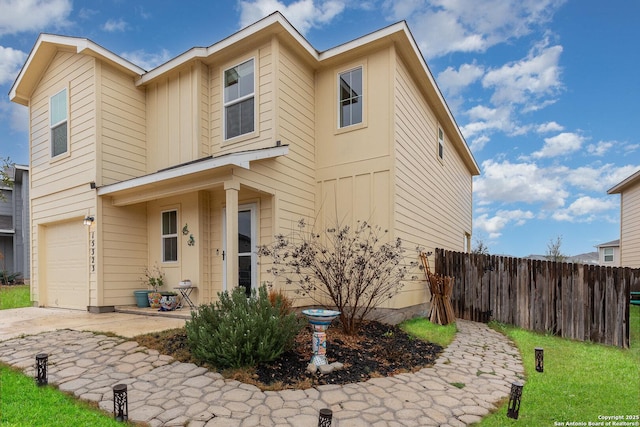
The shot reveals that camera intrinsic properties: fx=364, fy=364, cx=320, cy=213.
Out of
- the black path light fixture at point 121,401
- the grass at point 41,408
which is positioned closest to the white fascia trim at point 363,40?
the black path light fixture at point 121,401

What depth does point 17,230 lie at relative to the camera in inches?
757

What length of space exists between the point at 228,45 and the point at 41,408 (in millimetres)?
6874

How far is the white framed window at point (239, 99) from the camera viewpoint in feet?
25.2

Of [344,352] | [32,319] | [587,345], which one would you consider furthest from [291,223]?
[587,345]

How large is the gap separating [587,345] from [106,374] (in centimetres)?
807

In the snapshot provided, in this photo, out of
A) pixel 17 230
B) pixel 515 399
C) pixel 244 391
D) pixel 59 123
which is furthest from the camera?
pixel 17 230

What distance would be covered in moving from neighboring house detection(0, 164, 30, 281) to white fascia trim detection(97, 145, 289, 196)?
49.8ft

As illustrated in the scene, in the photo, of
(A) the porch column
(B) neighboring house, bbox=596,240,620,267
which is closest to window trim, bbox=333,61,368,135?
(A) the porch column

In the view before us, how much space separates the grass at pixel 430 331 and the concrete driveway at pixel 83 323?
417cm

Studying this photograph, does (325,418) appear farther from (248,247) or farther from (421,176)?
(421,176)

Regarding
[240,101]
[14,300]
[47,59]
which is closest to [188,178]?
[240,101]

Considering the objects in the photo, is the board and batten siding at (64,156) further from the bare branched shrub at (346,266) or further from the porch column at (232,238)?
the bare branched shrub at (346,266)

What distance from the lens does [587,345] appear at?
693 centimetres

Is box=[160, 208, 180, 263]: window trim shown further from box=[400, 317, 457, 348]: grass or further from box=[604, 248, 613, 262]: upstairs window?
box=[604, 248, 613, 262]: upstairs window
